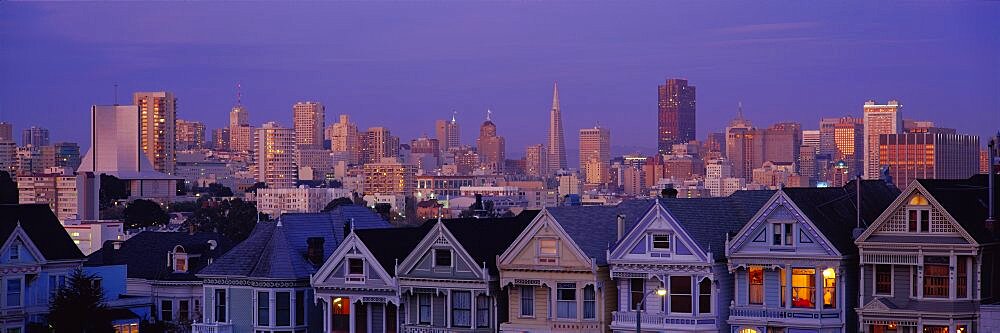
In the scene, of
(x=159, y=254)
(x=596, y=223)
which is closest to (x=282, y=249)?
(x=596, y=223)

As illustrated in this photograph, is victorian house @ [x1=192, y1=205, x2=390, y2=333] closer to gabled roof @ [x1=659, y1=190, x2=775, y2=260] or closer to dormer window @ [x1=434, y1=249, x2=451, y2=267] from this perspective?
dormer window @ [x1=434, y1=249, x2=451, y2=267]

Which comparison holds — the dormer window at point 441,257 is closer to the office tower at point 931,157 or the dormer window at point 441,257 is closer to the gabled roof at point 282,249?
the gabled roof at point 282,249

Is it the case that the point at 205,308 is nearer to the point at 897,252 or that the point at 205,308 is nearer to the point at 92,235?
the point at 897,252

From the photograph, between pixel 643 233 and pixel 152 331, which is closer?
pixel 643 233

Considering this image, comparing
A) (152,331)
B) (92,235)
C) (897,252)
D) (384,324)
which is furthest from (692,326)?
(92,235)

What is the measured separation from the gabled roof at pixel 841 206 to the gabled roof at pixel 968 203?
8.59 feet

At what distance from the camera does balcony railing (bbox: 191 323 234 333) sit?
58.5 meters

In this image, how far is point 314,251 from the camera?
58.6 metres

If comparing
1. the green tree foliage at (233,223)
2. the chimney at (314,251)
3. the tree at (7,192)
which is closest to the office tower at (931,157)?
the green tree foliage at (233,223)

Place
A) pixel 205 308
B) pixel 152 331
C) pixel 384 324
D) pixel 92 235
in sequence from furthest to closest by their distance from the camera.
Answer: pixel 92 235
pixel 152 331
pixel 205 308
pixel 384 324

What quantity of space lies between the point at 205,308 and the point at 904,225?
2383 cm

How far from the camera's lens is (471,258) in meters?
52.9

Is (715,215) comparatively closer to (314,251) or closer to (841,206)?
(841,206)

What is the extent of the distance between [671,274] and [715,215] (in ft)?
11.1
